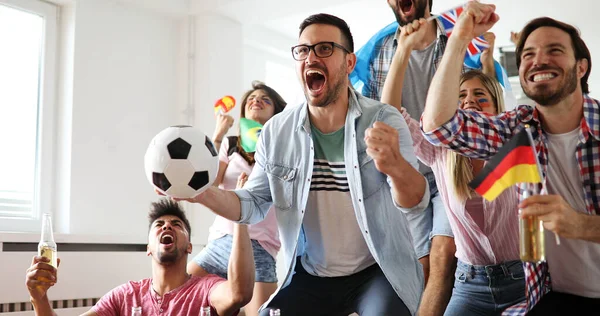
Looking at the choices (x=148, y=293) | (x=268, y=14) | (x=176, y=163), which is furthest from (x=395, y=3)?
(x=268, y=14)

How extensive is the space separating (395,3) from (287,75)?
4484 mm

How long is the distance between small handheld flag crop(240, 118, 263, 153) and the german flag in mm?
1759

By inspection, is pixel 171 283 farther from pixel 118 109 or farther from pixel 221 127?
pixel 118 109

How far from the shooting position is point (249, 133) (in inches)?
135

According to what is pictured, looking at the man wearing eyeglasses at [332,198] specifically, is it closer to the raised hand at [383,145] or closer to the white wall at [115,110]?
the raised hand at [383,145]

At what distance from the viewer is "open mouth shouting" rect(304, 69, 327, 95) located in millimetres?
2336

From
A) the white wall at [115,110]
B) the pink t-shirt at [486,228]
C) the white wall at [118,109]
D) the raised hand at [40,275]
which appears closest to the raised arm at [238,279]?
the raised hand at [40,275]

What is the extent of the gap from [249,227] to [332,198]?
39.2 inches

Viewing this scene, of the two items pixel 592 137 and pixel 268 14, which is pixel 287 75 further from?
pixel 592 137

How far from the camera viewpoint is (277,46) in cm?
698

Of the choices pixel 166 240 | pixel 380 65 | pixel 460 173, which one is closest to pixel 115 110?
pixel 166 240

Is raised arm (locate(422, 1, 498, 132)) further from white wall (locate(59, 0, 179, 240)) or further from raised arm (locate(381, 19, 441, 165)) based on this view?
white wall (locate(59, 0, 179, 240))

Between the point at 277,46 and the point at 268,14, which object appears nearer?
the point at 268,14

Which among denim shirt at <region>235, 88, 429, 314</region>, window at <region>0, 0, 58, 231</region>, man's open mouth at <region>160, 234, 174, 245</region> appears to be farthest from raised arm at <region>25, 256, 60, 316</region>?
window at <region>0, 0, 58, 231</region>
